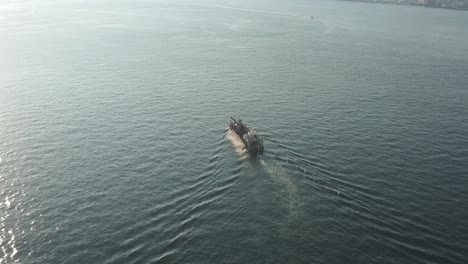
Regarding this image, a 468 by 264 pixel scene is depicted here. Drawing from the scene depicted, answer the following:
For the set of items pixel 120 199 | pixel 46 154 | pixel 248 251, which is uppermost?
pixel 46 154

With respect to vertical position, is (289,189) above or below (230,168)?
below

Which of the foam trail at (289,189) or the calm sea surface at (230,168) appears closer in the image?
the calm sea surface at (230,168)

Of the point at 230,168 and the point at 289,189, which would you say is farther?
the point at 230,168

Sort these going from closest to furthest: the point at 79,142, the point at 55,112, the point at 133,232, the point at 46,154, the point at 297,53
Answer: the point at 133,232, the point at 46,154, the point at 79,142, the point at 55,112, the point at 297,53

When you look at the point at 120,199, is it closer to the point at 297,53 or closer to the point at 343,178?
the point at 343,178

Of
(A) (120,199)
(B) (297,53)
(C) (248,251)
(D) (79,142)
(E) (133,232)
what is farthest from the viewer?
(B) (297,53)

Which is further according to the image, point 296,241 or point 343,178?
point 343,178

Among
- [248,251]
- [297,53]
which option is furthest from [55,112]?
[297,53]

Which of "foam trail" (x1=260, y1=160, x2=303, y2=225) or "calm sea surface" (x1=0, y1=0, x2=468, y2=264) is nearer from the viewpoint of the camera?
"calm sea surface" (x1=0, y1=0, x2=468, y2=264)
